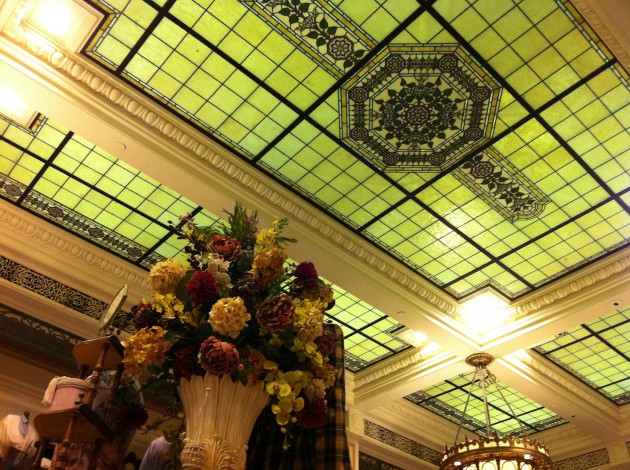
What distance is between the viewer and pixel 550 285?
686cm

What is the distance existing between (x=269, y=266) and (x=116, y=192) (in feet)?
14.0

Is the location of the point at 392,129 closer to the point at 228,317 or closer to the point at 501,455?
the point at 501,455

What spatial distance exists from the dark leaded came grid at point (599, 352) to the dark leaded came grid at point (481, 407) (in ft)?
3.03

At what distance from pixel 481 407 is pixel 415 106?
593 cm

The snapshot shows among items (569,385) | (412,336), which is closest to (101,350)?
(412,336)

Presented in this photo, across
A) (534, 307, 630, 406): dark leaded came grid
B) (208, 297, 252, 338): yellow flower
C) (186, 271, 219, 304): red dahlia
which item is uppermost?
(534, 307, 630, 406): dark leaded came grid

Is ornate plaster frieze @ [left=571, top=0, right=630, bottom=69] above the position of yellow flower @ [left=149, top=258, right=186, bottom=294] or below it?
above

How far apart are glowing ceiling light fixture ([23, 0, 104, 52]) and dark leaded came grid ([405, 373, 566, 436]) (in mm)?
6450

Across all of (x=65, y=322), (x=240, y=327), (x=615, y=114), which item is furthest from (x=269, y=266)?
(x=65, y=322)

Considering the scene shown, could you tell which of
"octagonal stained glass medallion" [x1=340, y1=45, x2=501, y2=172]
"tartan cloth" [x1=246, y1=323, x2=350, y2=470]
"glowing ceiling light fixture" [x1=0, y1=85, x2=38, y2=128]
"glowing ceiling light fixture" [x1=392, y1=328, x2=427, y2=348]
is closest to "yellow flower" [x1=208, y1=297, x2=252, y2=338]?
"tartan cloth" [x1=246, y1=323, x2=350, y2=470]

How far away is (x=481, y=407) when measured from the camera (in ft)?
30.9

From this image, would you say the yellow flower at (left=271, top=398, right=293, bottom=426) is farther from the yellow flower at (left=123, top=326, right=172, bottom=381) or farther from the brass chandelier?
the brass chandelier

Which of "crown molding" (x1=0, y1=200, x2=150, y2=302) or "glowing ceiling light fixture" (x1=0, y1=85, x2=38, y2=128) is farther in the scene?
"crown molding" (x1=0, y1=200, x2=150, y2=302)

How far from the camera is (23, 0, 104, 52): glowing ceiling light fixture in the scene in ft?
14.6
